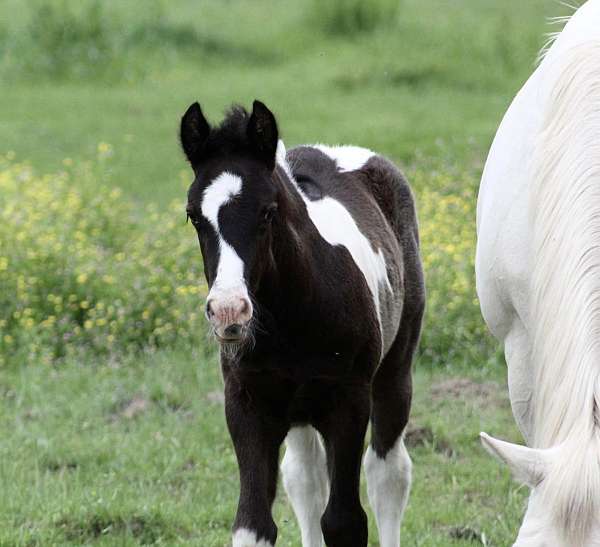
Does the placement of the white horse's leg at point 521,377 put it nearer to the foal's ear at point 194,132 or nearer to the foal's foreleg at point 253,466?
the foal's foreleg at point 253,466

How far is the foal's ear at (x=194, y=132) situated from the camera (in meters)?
4.18

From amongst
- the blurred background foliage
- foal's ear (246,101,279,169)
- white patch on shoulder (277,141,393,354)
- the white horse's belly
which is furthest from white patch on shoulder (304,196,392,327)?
the blurred background foliage

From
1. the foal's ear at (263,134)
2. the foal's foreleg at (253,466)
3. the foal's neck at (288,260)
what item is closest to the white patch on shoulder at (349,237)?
the foal's neck at (288,260)

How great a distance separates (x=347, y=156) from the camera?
555cm

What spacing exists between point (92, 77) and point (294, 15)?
279cm

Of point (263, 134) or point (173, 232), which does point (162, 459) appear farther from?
point (173, 232)

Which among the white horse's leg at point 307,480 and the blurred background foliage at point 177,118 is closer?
the white horse's leg at point 307,480

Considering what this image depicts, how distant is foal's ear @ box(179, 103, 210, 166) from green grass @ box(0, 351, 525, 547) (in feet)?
5.98

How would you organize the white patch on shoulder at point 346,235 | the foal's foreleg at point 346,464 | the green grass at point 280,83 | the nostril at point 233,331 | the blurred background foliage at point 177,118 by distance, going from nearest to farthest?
the nostril at point 233,331, the foal's foreleg at point 346,464, the white patch on shoulder at point 346,235, the blurred background foliage at point 177,118, the green grass at point 280,83

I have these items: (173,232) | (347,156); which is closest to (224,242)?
(347,156)

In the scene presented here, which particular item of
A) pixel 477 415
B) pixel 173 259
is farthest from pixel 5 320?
pixel 477 415

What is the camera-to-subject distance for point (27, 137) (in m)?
→ 12.9

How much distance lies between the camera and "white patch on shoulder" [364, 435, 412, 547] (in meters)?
5.36

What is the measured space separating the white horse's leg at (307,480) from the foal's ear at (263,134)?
53.1 inches
